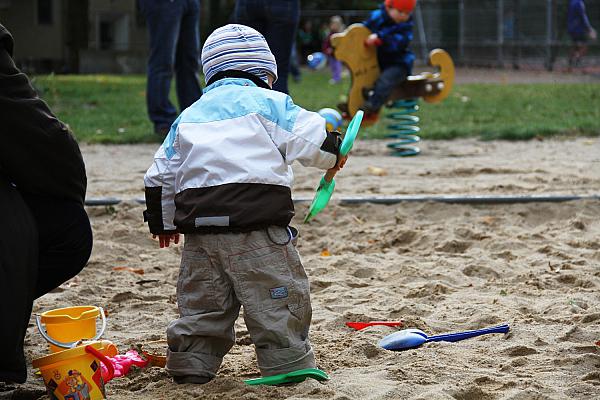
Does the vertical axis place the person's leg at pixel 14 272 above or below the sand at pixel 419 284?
above

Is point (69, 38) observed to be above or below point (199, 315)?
below

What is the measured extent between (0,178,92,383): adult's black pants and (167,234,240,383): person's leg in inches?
14.8

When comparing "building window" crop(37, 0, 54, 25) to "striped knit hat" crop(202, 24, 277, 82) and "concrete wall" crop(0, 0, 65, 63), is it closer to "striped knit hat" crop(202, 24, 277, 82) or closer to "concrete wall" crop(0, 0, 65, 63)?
"concrete wall" crop(0, 0, 65, 63)

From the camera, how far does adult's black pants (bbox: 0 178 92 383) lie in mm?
2873

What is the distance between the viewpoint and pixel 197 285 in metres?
3.20

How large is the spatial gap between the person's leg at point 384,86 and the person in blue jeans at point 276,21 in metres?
0.83

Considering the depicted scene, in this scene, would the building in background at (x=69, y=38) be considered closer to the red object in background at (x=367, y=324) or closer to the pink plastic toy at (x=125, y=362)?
the red object in background at (x=367, y=324)

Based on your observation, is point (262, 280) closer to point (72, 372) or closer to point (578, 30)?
point (72, 372)

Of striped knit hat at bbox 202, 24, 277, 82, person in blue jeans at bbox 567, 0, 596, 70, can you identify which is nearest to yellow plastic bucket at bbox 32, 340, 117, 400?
striped knit hat at bbox 202, 24, 277, 82

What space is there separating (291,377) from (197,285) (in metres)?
0.41

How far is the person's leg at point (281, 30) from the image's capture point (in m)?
7.68

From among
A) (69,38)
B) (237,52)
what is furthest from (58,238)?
(69,38)

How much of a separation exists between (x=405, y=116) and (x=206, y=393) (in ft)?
18.5

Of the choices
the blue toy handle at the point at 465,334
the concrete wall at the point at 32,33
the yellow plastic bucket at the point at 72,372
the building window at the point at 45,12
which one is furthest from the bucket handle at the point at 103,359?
the building window at the point at 45,12
